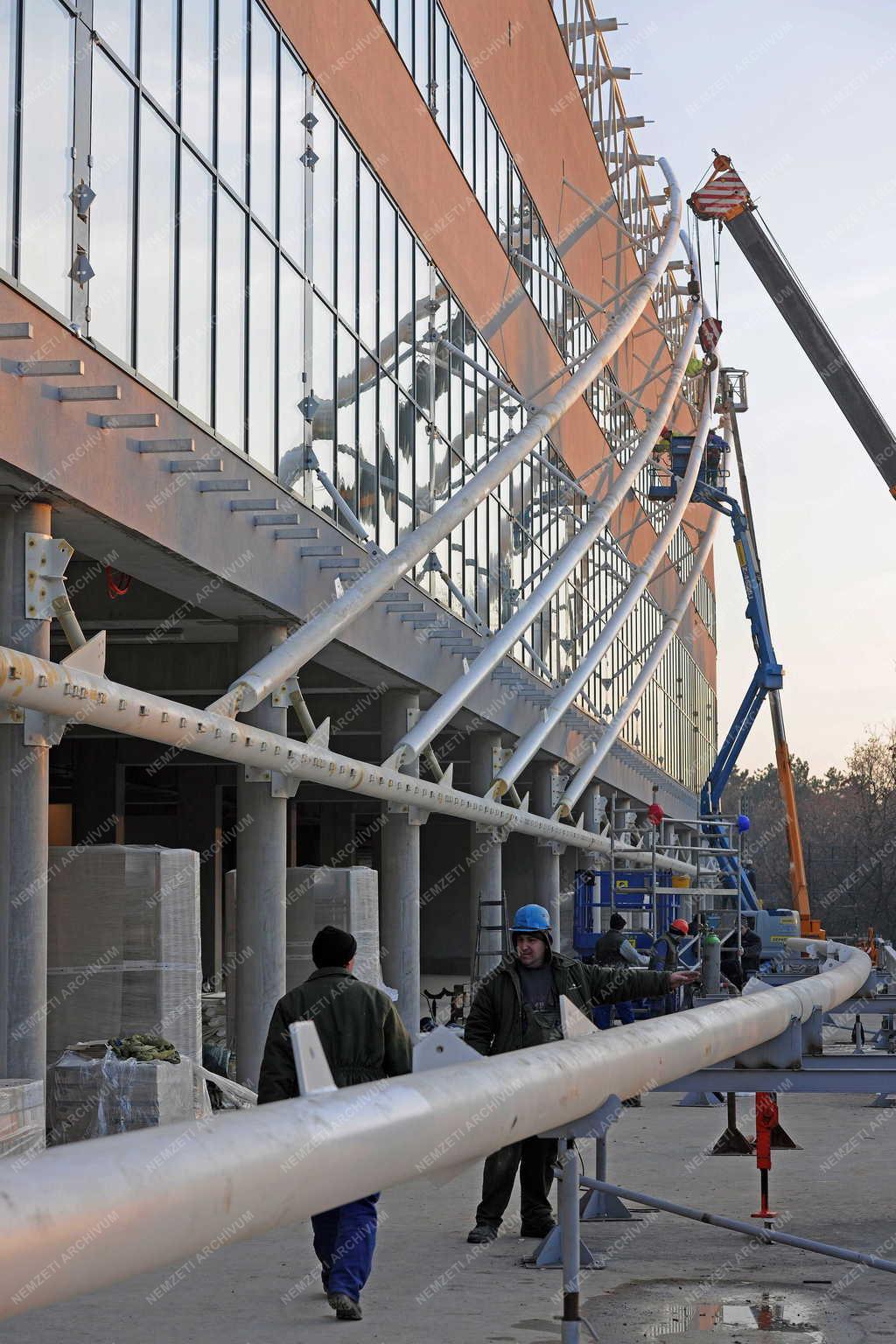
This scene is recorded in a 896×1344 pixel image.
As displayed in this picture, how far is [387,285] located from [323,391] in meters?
4.00

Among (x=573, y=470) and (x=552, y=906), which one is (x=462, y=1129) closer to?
(x=552, y=906)

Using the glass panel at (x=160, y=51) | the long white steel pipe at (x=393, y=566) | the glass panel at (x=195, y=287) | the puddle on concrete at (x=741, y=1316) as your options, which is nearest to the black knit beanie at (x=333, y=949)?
the puddle on concrete at (x=741, y=1316)

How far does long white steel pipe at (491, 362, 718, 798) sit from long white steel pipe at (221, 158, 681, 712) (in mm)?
4665

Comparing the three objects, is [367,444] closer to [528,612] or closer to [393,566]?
[528,612]

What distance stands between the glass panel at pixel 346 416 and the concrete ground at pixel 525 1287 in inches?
400

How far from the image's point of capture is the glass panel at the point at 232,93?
16125 millimetres

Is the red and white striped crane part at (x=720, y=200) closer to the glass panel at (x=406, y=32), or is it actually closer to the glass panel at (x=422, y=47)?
the glass panel at (x=422, y=47)

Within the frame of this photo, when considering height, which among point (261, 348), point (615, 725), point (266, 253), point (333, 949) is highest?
point (266, 253)

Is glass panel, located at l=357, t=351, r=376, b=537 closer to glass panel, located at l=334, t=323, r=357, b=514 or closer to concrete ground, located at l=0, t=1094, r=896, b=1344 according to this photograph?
glass panel, located at l=334, t=323, r=357, b=514

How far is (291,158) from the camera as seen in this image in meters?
18.6

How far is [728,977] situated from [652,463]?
22167 millimetres

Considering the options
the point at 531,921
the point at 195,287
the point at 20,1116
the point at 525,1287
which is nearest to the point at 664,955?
the point at 195,287

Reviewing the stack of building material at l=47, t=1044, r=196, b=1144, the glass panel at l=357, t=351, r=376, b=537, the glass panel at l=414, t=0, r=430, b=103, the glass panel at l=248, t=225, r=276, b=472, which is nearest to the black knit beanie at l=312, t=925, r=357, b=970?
the stack of building material at l=47, t=1044, r=196, b=1144

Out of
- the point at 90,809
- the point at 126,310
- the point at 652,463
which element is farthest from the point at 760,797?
the point at 126,310
